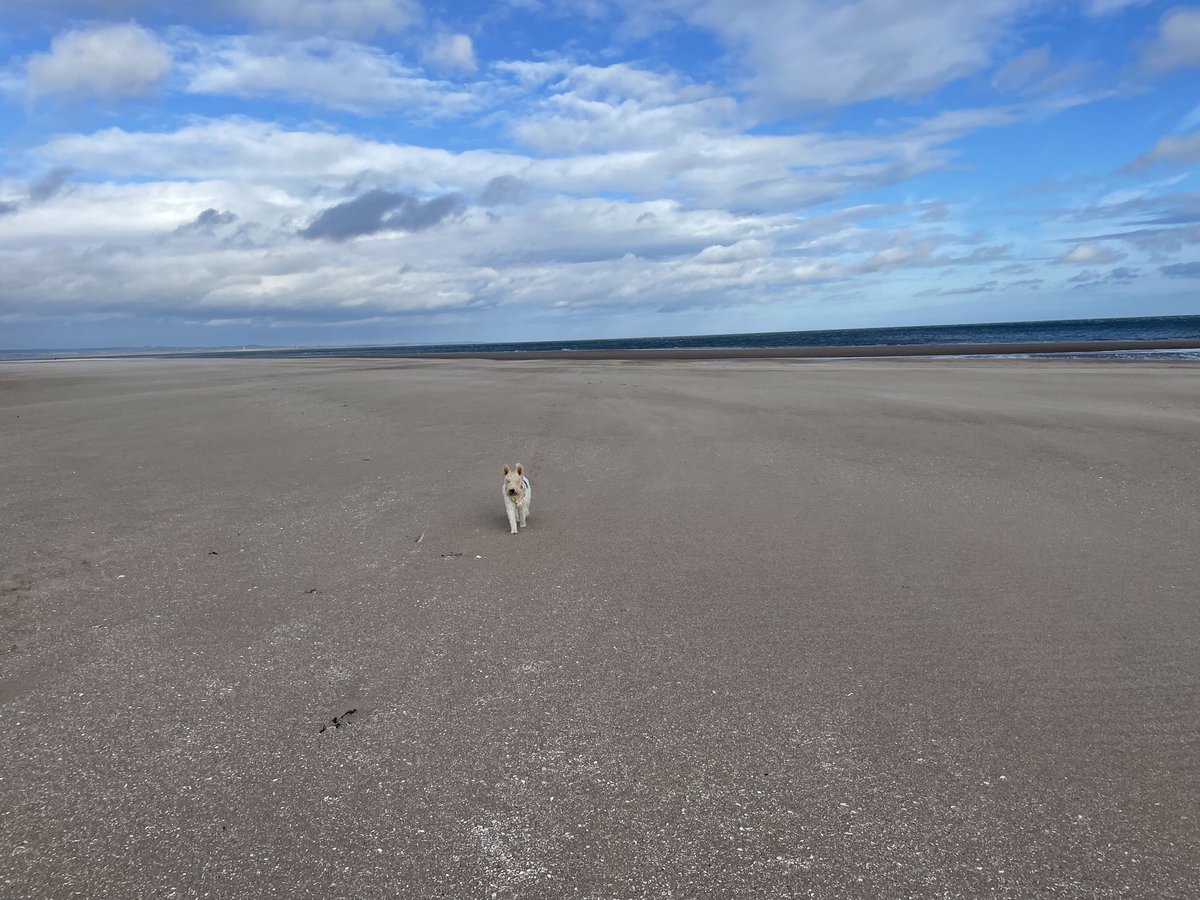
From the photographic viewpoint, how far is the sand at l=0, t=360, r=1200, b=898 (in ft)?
9.07

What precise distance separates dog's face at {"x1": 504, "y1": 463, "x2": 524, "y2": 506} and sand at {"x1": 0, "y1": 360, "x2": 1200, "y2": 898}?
348 mm

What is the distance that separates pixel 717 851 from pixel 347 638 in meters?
2.68

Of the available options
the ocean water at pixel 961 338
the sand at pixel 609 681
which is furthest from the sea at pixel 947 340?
the sand at pixel 609 681

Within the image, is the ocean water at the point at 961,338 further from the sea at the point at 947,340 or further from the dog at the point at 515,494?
the dog at the point at 515,494

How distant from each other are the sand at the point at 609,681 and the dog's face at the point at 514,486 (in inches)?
13.7

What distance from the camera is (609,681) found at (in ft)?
13.2

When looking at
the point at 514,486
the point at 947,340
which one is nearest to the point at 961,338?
the point at 947,340

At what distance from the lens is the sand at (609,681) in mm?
2766

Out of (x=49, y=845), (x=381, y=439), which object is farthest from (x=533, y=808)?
(x=381, y=439)

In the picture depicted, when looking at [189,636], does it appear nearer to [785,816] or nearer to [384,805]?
[384,805]

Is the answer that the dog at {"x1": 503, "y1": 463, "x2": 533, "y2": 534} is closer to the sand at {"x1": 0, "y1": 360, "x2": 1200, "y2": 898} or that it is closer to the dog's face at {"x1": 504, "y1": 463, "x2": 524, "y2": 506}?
the dog's face at {"x1": 504, "y1": 463, "x2": 524, "y2": 506}

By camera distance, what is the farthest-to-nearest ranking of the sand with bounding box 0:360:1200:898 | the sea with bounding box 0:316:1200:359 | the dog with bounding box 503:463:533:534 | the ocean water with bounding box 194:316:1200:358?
the ocean water with bounding box 194:316:1200:358, the sea with bounding box 0:316:1200:359, the dog with bounding box 503:463:533:534, the sand with bounding box 0:360:1200:898

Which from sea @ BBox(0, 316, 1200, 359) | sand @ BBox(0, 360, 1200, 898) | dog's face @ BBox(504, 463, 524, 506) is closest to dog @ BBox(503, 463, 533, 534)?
dog's face @ BBox(504, 463, 524, 506)

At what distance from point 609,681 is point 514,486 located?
292 cm
